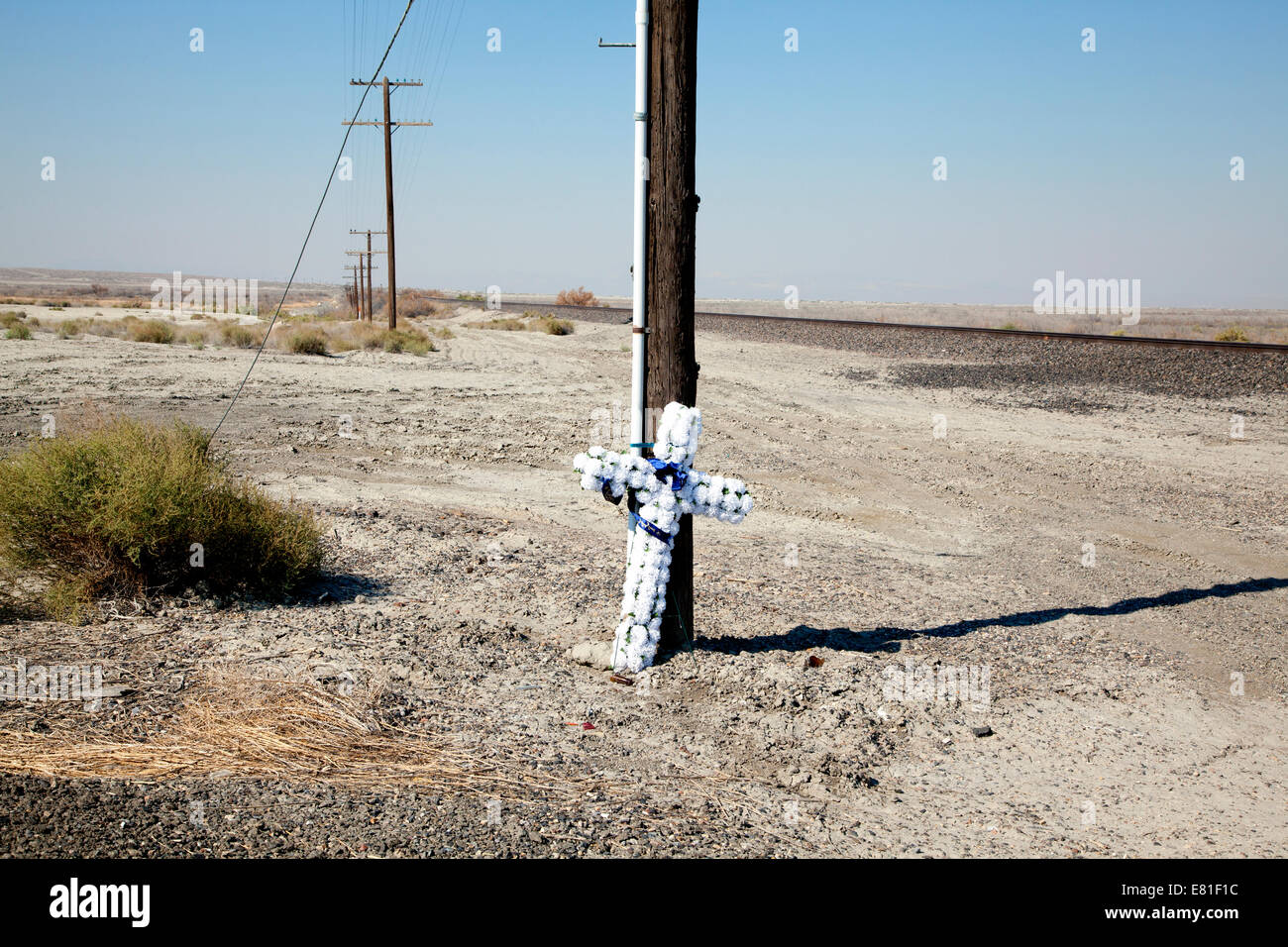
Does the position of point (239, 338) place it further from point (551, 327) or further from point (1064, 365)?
point (1064, 365)

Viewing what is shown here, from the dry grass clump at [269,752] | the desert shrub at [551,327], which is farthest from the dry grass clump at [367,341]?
the dry grass clump at [269,752]

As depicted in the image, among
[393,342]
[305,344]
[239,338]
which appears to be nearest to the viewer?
[305,344]

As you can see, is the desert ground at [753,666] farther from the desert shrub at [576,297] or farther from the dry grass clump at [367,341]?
the desert shrub at [576,297]

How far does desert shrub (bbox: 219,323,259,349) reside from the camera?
2603 cm

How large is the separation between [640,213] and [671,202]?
0.59 feet

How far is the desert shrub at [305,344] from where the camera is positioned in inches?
974

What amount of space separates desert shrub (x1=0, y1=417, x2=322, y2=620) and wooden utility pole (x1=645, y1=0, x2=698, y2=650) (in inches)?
110

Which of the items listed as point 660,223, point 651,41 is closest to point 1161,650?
point 660,223

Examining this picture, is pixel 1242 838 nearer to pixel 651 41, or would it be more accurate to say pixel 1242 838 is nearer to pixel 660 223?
pixel 660 223

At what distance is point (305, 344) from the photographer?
25.0 meters

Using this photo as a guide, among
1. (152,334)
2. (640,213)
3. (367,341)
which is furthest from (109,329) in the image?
(640,213)

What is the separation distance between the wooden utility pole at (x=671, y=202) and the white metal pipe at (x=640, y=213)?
0.13 ft

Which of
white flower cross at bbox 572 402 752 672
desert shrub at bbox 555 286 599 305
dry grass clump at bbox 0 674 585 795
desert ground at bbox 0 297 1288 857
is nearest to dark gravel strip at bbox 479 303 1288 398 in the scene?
desert ground at bbox 0 297 1288 857
